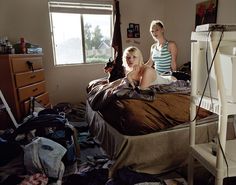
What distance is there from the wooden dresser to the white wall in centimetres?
99

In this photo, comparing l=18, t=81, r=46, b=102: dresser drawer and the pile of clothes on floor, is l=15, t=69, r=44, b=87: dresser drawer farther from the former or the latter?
the pile of clothes on floor

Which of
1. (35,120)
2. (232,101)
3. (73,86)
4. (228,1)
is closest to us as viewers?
(232,101)

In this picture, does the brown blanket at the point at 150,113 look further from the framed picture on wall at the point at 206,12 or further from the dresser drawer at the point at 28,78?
the framed picture on wall at the point at 206,12

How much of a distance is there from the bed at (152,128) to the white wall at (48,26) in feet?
6.40

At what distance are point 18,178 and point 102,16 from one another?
11.1ft

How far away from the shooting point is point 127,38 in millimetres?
4195

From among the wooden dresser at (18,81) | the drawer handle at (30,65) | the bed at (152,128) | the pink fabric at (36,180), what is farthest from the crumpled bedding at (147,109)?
the drawer handle at (30,65)

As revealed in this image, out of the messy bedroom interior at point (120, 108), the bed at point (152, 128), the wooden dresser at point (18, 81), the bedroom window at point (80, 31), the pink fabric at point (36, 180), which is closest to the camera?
the messy bedroom interior at point (120, 108)

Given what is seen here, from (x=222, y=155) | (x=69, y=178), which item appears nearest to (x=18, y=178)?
(x=69, y=178)

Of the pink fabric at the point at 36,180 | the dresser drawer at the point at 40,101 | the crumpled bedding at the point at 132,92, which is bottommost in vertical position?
the pink fabric at the point at 36,180

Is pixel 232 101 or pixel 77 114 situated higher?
pixel 232 101

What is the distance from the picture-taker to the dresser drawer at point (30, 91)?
236cm

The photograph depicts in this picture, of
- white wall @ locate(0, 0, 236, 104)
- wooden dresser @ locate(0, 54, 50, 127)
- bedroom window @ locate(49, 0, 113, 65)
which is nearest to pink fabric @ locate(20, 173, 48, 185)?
wooden dresser @ locate(0, 54, 50, 127)

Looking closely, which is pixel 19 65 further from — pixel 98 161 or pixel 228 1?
pixel 228 1
